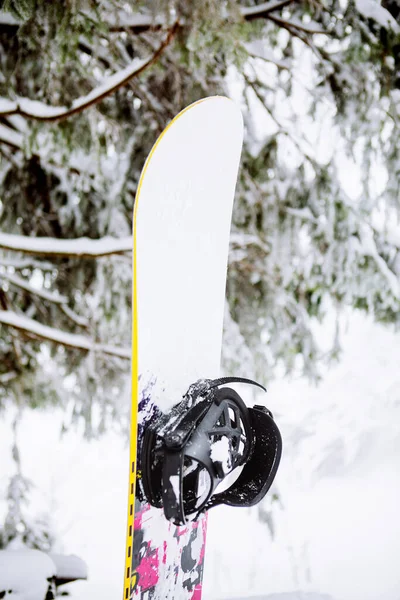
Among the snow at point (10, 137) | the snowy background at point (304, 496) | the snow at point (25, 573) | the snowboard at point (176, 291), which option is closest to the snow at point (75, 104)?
the snow at point (10, 137)

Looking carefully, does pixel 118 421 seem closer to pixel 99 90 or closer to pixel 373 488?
pixel 99 90

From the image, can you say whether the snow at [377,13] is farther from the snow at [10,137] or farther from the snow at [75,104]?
the snow at [10,137]

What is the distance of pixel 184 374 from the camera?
1.50 metres

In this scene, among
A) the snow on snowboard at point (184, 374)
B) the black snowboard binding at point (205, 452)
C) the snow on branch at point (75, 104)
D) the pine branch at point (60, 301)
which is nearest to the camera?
the black snowboard binding at point (205, 452)

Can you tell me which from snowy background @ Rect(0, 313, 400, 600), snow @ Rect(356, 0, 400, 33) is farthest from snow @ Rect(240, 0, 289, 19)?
snowy background @ Rect(0, 313, 400, 600)

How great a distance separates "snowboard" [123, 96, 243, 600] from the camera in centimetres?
133

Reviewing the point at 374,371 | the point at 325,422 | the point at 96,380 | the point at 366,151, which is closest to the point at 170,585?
the point at 96,380

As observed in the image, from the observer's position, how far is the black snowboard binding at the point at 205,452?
43.9 inches

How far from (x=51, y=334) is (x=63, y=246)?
1.90 ft

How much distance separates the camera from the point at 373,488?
6391mm

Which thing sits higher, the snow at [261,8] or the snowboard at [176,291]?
the snow at [261,8]

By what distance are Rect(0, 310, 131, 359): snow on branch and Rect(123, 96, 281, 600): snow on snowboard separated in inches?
53.7

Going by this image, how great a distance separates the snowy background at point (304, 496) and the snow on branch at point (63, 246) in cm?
231

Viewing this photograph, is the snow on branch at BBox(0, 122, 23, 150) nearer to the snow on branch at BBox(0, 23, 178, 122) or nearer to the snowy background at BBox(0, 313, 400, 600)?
the snow on branch at BBox(0, 23, 178, 122)
